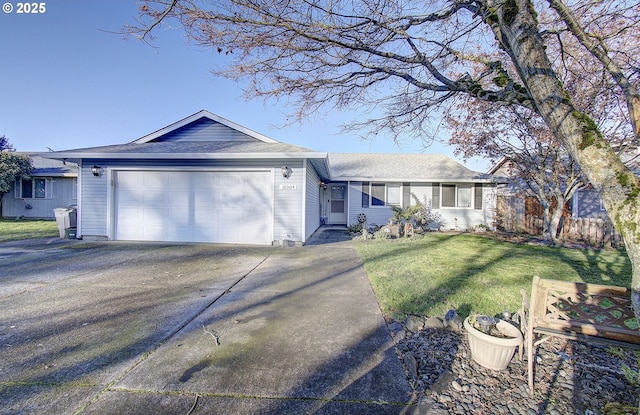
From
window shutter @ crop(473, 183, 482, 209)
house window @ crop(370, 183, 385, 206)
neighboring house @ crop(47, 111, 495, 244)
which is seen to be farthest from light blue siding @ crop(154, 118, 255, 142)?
window shutter @ crop(473, 183, 482, 209)

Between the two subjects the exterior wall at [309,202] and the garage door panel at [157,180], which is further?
the exterior wall at [309,202]

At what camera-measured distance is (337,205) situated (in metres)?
16.0

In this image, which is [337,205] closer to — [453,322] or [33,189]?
[453,322]

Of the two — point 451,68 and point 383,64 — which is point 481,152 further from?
point 383,64

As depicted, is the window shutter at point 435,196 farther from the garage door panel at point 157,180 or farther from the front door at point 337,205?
the garage door panel at point 157,180

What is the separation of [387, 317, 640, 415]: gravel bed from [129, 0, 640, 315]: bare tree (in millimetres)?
1005

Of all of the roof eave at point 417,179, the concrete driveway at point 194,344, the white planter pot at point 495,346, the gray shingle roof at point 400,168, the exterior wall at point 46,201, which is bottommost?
the concrete driveway at point 194,344

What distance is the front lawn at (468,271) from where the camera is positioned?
398 cm

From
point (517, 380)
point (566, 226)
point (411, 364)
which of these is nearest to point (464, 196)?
point (566, 226)

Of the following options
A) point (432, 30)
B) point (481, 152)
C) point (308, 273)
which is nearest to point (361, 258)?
point (308, 273)

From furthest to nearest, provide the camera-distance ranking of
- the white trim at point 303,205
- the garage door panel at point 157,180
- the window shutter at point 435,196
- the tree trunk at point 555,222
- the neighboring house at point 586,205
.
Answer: the window shutter at point 435,196
the neighboring house at point 586,205
the tree trunk at point 555,222
the garage door panel at point 157,180
the white trim at point 303,205

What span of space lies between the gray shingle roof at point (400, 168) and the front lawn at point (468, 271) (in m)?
4.95

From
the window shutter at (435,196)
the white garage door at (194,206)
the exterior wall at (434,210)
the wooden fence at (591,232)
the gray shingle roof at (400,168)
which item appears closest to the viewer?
the white garage door at (194,206)

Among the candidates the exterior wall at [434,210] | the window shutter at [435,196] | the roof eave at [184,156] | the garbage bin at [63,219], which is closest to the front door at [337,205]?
the exterior wall at [434,210]
